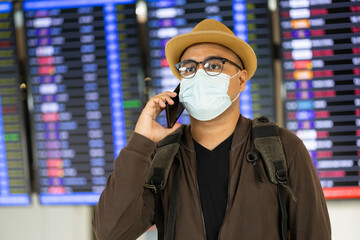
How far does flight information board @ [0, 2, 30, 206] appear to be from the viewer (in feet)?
9.08

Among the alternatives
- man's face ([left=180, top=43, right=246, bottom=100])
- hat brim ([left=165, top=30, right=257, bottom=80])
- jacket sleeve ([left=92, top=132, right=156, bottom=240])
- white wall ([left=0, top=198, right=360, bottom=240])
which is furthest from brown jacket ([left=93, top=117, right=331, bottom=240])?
white wall ([left=0, top=198, right=360, bottom=240])

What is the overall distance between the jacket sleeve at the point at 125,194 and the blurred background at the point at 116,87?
1.14 meters

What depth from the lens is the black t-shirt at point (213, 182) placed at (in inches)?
57.2

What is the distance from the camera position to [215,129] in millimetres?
1604

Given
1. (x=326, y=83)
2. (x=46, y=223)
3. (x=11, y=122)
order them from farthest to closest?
(x=46, y=223)
(x=11, y=122)
(x=326, y=83)

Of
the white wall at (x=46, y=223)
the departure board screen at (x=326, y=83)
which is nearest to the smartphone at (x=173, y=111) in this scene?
the departure board screen at (x=326, y=83)

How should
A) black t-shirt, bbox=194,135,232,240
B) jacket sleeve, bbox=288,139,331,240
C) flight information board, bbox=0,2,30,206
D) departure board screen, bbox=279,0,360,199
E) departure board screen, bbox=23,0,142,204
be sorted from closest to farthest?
jacket sleeve, bbox=288,139,331,240, black t-shirt, bbox=194,135,232,240, departure board screen, bbox=279,0,360,199, departure board screen, bbox=23,0,142,204, flight information board, bbox=0,2,30,206

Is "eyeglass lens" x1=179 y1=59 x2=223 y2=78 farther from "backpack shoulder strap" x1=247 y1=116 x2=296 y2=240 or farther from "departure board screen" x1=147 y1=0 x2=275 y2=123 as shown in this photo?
"departure board screen" x1=147 y1=0 x2=275 y2=123

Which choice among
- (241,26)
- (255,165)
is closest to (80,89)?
(241,26)

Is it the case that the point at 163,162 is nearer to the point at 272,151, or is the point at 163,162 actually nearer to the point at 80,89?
the point at 272,151

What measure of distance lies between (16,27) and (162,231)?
2167 millimetres

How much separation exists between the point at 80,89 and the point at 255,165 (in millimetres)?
1755

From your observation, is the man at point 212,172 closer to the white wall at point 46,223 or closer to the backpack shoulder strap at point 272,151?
the backpack shoulder strap at point 272,151

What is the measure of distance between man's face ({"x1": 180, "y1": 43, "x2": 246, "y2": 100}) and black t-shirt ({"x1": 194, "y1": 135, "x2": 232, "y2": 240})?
0.26m
